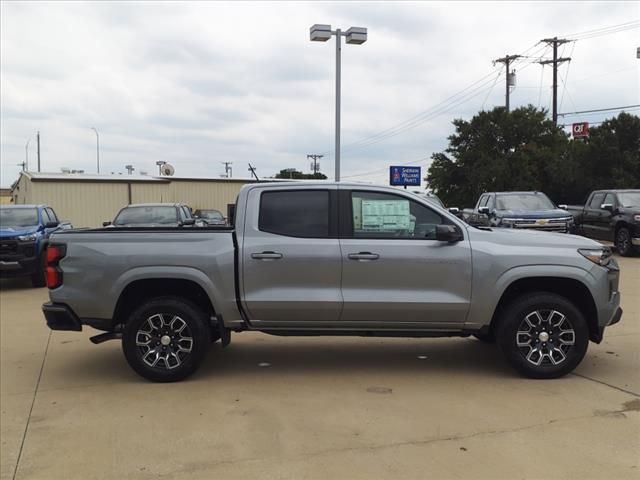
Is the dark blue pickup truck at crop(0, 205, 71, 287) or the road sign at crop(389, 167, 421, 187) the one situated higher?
the road sign at crop(389, 167, 421, 187)

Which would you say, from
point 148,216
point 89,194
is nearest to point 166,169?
point 89,194

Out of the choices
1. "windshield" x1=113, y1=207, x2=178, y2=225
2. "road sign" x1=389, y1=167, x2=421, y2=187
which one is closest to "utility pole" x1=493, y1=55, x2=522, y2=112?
"road sign" x1=389, y1=167, x2=421, y2=187

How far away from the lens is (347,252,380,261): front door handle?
5.36 metres

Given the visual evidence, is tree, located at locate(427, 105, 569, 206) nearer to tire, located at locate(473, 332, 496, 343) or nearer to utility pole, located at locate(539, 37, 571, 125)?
utility pole, located at locate(539, 37, 571, 125)

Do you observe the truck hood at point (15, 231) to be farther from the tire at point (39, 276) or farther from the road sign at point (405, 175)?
the road sign at point (405, 175)

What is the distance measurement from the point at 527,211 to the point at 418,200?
Result: 1151 cm

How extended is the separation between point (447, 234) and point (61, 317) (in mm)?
3585

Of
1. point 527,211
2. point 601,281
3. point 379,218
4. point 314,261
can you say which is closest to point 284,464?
point 314,261

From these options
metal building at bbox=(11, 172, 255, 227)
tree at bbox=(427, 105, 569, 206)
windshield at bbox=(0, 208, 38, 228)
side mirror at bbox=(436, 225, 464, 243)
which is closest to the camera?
side mirror at bbox=(436, 225, 464, 243)

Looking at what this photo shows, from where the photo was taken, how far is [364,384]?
537cm

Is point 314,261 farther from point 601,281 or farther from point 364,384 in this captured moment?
point 601,281

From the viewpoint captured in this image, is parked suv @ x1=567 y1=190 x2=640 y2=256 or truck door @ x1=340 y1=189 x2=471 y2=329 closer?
truck door @ x1=340 y1=189 x2=471 y2=329

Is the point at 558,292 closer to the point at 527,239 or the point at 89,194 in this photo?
the point at 527,239

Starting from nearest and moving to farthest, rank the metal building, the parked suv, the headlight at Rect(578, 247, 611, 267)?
the headlight at Rect(578, 247, 611, 267) → the parked suv → the metal building
